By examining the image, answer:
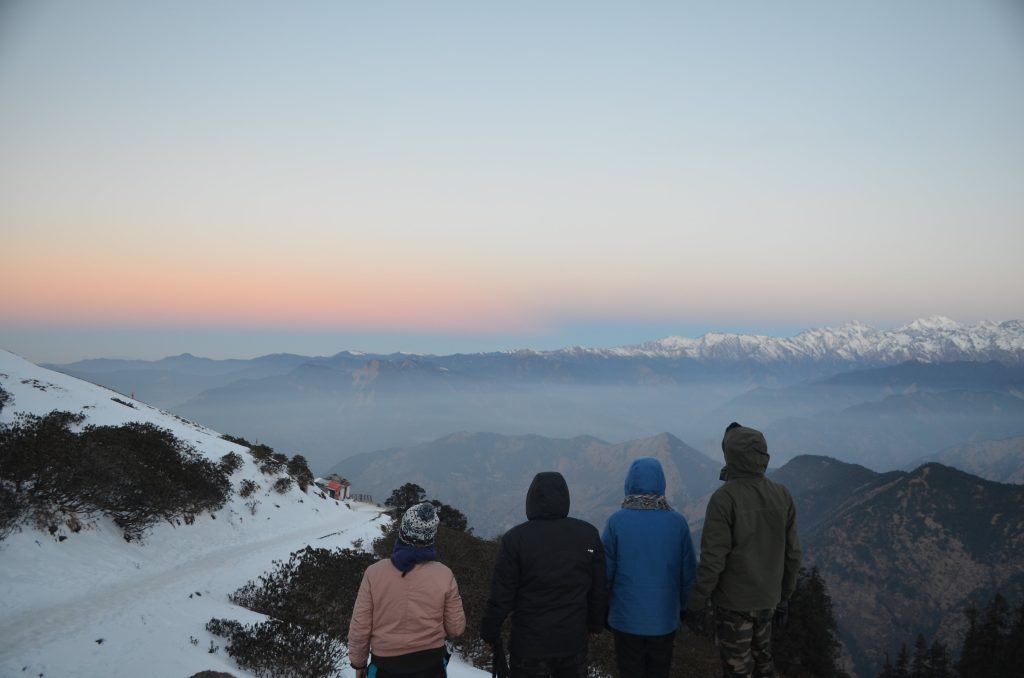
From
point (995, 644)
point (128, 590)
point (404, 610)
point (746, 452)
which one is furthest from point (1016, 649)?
point (128, 590)

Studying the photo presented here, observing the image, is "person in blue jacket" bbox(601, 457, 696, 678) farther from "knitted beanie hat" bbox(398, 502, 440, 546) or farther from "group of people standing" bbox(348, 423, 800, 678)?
"knitted beanie hat" bbox(398, 502, 440, 546)

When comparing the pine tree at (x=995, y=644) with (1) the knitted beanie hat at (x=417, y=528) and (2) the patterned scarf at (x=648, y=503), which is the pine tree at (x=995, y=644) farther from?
(1) the knitted beanie hat at (x=417, y=528)

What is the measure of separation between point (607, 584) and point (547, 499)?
128 cm

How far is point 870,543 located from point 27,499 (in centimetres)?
15121

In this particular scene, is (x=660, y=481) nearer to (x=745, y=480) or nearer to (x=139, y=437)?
(x=745, y=480)

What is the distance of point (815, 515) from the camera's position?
156 m

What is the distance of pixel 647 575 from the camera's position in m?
5.48

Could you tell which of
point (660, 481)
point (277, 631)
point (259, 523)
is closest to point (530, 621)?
point (660, 481)

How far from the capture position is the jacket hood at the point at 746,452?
5.62 meters

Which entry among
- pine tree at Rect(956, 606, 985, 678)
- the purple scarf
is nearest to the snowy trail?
the purple scarf

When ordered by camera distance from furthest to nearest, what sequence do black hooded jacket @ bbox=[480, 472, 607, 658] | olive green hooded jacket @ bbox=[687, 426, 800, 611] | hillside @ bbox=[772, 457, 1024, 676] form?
hillside @ bbox=[772, 457, 1024, 676] → olive green hooded jacket @ bbox=[687, 426, 800, 611] → black hooded jacket @ bbox=[480, 472, 607, 658]

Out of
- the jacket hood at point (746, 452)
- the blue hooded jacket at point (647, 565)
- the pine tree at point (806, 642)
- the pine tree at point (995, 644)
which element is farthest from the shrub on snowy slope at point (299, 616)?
the pine tree at point (995, 644)

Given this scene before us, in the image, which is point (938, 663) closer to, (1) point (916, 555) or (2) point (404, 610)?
(2) point (404, 610)

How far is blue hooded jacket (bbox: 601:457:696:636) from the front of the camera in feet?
17.9
